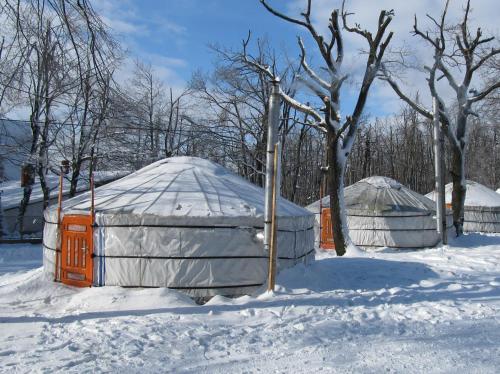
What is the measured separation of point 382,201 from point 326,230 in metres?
A: 1.67

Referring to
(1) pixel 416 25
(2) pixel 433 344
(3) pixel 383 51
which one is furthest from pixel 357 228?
(2) pixel 433 344

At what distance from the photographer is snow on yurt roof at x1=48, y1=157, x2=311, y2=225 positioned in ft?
21.8

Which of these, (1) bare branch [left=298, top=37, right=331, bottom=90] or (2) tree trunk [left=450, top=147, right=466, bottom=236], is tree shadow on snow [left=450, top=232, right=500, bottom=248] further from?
(1) bare branch [left=298, top=37, right=331, bottom=90]

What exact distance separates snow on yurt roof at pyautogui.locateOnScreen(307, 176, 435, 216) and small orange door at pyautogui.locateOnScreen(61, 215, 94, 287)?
326 inches

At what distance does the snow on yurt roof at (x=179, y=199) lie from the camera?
21.8 ft

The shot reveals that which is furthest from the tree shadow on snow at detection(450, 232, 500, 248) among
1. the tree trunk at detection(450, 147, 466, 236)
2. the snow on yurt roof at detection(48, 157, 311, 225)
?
the snow on yurt roof at detection(48, 157, 311, 225)

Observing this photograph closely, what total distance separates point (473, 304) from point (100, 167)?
19.6 meters

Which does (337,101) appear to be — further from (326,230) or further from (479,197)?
(479,197)

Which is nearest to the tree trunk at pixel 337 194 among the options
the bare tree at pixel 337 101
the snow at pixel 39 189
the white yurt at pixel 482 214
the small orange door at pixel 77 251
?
the bare tree at pixel 337 101

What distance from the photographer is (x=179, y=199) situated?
278 inches

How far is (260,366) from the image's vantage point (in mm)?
4012

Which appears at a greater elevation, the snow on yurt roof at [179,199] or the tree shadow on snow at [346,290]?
the snow on yurt roof at [179,199]

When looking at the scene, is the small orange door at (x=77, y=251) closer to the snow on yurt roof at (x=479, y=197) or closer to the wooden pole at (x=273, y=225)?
the wooden pole at (x=273, y=225)

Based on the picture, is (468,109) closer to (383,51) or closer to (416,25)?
(416,25)
